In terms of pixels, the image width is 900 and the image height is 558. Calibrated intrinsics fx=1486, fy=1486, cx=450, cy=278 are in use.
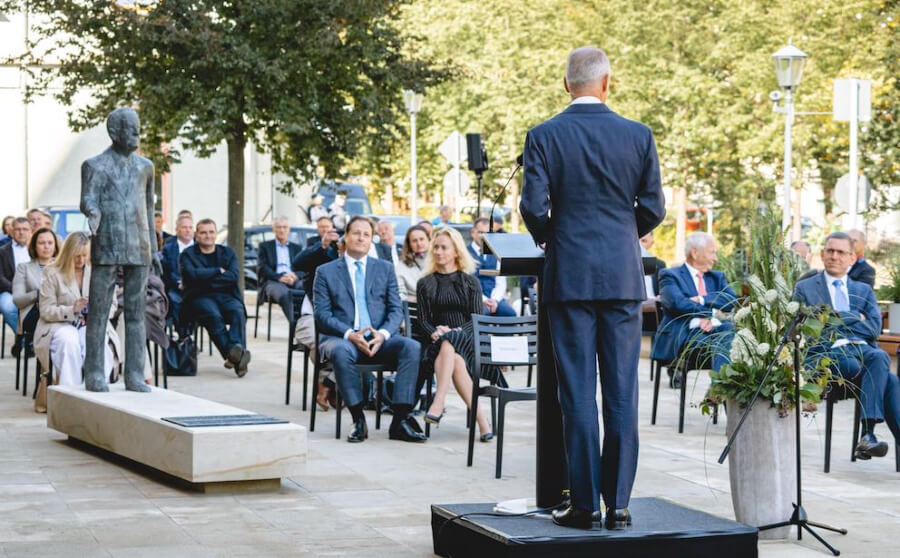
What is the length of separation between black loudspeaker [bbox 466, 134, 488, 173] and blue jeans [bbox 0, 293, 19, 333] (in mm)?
6169

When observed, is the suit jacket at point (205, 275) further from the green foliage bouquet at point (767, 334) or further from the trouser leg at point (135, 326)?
the green foliage bouquet at point (767, 334)

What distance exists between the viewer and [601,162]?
19.6 feet

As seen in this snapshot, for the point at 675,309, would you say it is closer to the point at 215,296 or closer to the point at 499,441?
the point at 499,441

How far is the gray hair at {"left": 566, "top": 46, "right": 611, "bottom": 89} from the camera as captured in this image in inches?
239

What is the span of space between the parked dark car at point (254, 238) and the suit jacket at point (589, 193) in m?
20.2

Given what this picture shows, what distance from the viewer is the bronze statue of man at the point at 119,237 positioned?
10500 millimetres

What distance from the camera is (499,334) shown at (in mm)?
9891

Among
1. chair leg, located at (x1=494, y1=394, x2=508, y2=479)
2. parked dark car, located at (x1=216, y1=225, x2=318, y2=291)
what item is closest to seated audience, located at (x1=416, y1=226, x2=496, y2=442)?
chair leg, located at (x1=494, y1=394, x2=508, y2=479)

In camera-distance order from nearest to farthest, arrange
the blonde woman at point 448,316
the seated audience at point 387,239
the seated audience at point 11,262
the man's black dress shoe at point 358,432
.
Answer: the man's black dress shoe at point 358,432, the blonde woman at point 448,316, the seated audience at point 11,262, the seated audience at point 387,239

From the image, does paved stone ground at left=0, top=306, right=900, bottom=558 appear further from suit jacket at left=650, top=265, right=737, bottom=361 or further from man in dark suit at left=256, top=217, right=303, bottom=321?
man in dark suit at left=256, top=217, right=303, bottom=321

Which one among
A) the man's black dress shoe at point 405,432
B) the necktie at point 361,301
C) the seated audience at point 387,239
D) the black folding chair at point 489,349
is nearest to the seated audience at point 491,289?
the seated audience at point 387,239

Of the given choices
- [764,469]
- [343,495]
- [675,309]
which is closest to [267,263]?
[675,309]

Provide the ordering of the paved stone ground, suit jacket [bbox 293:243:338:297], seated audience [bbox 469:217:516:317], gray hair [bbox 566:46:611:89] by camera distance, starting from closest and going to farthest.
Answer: gray hair [bbox 566:46:611:89], the paved stone ground, suit jacket [bbox 293:243:338:297], seated audience [bbox 469:217:516:317]

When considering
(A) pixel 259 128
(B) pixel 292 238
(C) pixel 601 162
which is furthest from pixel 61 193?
(C) pixel 601 162
